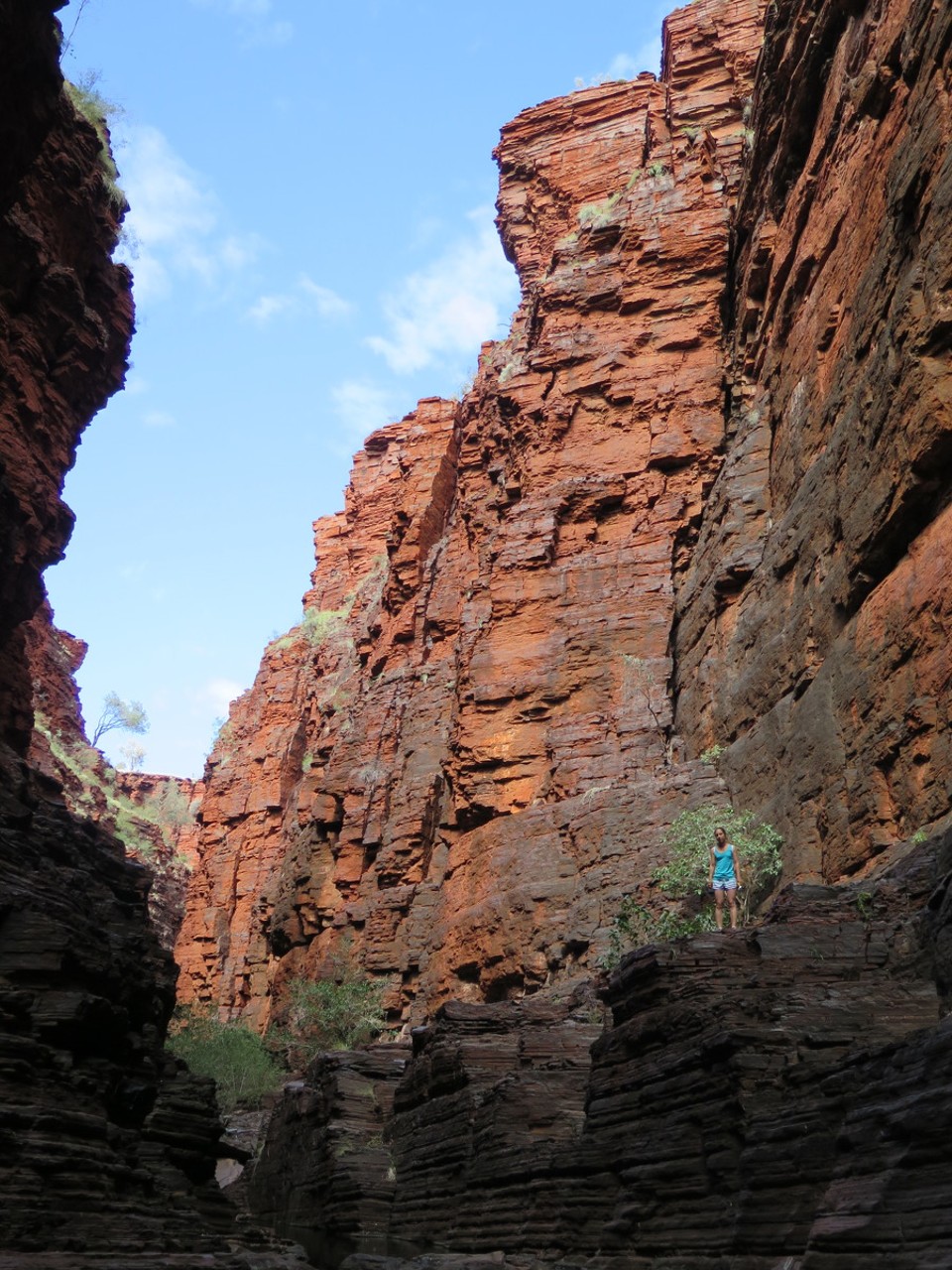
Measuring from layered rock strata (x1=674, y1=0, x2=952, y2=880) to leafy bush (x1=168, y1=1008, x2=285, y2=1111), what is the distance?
19.2 meters

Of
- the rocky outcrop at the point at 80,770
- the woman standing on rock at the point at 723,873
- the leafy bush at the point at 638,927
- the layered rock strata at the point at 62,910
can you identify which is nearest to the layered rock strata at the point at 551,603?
the leafy bush at the point at 638,927

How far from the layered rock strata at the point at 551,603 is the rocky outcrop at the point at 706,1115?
21.7 ft

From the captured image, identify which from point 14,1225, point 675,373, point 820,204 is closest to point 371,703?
point 675,373

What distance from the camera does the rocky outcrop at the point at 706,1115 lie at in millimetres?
8430

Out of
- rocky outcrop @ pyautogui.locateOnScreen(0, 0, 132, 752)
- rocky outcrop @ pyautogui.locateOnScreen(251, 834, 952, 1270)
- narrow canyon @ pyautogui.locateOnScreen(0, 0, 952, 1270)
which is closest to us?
rocky outcrop @ pyautogui.locateOnScreen(251, 834, 952, 1270)

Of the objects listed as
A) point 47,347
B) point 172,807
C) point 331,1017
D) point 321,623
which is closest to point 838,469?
point 47,347

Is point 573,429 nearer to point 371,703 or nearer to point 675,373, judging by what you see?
point 675,373

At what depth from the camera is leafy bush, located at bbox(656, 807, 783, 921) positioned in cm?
2139

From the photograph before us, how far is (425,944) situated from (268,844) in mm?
36031

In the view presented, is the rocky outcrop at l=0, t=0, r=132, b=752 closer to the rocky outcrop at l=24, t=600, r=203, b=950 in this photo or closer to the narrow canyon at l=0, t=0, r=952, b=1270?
the narrow canyon at l=0, t=0, r=952, b=1270

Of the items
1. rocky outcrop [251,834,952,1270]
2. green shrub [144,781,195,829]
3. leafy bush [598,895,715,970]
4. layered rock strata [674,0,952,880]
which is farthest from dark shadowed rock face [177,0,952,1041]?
green shrub [144,781,195,829]

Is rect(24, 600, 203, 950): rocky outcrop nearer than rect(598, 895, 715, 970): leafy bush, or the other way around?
rect(598, 895, 715, 970): leafy bush

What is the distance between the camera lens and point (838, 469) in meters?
21.1

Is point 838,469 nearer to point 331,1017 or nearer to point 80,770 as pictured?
point 331,1017
